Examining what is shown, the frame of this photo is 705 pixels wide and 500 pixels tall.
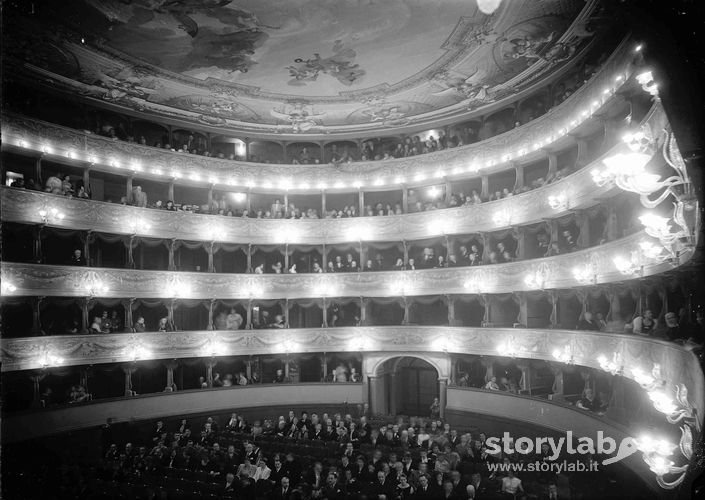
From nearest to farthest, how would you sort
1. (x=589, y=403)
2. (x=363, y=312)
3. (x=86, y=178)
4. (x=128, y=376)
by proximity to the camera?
(x=589, y=403)
(x=128, y=376)
(x=86, y=178)
(x=363, y=312)

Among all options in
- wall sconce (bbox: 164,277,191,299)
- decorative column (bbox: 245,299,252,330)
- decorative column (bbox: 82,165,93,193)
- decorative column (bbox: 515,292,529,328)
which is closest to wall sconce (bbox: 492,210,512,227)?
decorative column (bbox: 515,292,529,328)

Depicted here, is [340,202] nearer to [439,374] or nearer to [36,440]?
[439,374]

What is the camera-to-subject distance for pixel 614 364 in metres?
15.2

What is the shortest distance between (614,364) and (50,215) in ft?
71.7

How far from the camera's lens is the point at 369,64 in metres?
21.4

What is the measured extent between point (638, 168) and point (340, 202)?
916 inches

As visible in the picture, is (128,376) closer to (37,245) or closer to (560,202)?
(37,245)

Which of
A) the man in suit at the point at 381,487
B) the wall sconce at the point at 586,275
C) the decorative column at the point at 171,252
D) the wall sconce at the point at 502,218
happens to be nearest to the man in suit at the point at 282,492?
the man in suit at the point at 381,487

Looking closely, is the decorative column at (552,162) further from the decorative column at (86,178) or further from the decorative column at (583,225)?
the decorative column at (86,178)

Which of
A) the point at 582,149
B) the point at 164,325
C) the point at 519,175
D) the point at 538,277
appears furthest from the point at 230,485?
the point at 519,175

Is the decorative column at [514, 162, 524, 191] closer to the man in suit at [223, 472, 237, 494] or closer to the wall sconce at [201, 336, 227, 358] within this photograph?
the wall sconce at [201, 336, 227, 358]

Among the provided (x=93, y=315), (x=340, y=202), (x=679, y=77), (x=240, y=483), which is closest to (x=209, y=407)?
(x=93, y=315)

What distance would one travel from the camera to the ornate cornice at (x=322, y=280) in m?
19.1

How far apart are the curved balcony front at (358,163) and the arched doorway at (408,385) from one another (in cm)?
1010
